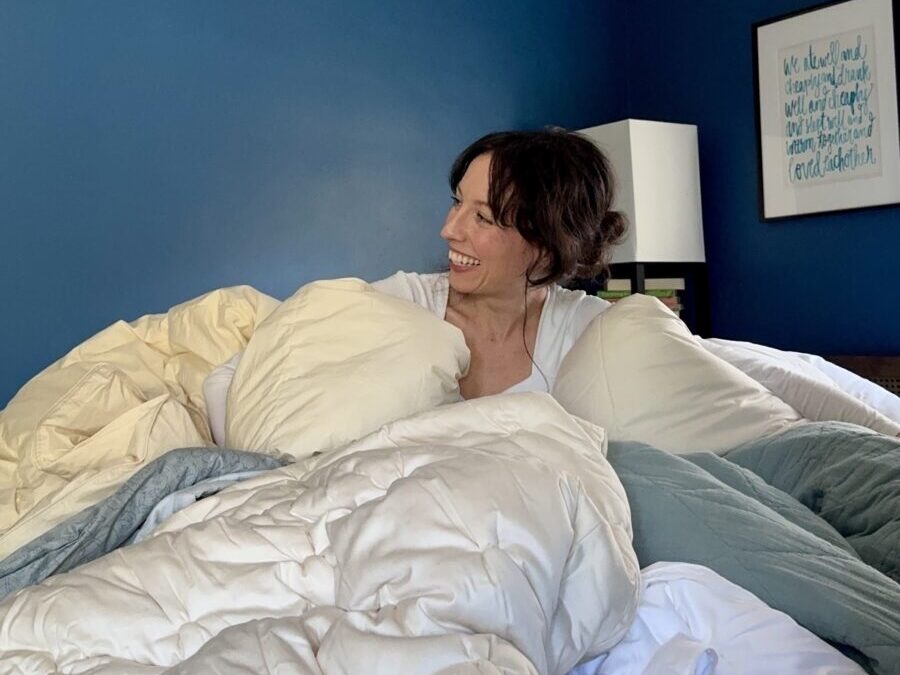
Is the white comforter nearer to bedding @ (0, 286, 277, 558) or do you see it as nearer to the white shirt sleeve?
bedding @ (0, 286, 277, 558)

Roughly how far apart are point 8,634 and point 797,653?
0.71 meters

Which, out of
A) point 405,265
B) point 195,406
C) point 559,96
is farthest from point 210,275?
point 559,96

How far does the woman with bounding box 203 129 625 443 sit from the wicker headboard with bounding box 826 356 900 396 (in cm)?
120

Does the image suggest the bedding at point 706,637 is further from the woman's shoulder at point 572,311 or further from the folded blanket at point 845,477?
the woman's shoulder at point 572,311

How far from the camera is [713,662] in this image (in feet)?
2.83

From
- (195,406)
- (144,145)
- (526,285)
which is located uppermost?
(144,145)

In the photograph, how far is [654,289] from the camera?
3.25 m

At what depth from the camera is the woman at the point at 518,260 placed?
1.88 metres

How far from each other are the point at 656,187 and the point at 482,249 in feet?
4.69

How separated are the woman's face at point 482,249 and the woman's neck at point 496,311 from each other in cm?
2

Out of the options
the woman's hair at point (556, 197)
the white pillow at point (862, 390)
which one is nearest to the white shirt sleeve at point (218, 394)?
the woman's hair at point (556, 197)

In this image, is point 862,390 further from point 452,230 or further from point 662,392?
point 452,230

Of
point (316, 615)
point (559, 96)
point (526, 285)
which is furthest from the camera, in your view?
point (559, 96)

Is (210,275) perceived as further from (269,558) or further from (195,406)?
(269,558)
